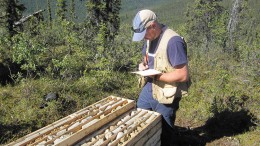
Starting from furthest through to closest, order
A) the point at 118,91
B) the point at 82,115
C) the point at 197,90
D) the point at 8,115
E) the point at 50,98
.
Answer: the point at 118,91, the point at 197,90, the point at 50,98, the point at 8,115, the point at 82,115

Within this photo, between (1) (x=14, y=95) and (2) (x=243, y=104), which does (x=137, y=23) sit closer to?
(2) (x=243, y=104)

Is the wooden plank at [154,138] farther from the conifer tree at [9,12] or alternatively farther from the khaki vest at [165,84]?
the conifer tree at [9,12]

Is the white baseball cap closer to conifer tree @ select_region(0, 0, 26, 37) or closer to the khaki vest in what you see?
the khaki vest

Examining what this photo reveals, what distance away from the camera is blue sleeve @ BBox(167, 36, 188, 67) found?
361 cm

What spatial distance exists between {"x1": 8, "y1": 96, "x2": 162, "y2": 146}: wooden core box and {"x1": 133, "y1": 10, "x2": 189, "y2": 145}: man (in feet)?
0.80

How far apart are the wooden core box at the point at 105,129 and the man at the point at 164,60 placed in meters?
0.25

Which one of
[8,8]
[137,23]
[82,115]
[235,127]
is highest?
[8,8]

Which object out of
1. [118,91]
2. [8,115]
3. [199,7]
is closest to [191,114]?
[118,91]

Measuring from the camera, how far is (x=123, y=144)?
334 cm

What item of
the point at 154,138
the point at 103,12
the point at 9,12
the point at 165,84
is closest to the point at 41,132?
the point at 154,138

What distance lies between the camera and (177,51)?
11.8 ft

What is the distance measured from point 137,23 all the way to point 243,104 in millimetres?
4360

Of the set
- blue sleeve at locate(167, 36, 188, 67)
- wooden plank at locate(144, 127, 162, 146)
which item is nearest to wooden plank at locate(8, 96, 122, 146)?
wooden plank at locate(144, 127, 162, 146)

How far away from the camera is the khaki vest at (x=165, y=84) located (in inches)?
149
